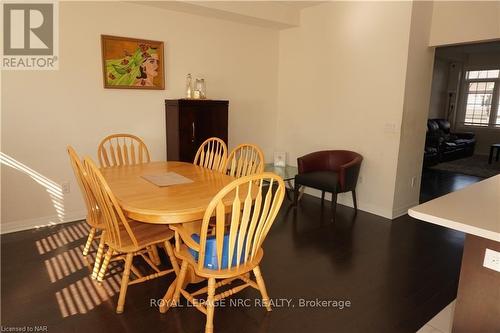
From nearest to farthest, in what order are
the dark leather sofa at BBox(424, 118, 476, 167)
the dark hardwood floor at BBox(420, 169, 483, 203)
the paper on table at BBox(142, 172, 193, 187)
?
the paper on table at BBox(142, 172, 193, 187) → the dark hardwood floor at BBox(420, 169, 483, 203) → the dark leather sofa at BBox(424, 118, 476, 167)

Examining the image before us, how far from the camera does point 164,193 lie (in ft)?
6.79

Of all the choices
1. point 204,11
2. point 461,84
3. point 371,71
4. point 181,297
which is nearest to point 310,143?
point 371,71

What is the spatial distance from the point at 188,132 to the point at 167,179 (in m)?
1.47

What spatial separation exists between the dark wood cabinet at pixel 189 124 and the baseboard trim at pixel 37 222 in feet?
4.00

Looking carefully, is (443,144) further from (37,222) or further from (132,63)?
(37,222)

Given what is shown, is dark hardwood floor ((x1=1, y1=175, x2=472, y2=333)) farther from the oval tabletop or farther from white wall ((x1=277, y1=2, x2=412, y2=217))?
white wall ((x1=277, y1=2, x2=412, y2=217))

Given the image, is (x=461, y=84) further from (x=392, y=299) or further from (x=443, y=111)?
(x=392, y=299)

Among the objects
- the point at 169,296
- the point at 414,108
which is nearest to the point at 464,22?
the point at 414,108

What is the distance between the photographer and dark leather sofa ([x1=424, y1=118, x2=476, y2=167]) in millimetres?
6593

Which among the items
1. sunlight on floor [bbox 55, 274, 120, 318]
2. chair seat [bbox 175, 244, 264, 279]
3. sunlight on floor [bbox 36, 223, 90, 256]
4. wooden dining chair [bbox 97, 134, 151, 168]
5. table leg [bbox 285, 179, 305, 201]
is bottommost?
sunlight on floor [bbox 55, 274, 120, 318]

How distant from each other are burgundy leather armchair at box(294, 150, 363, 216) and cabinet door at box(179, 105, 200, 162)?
4.39ft

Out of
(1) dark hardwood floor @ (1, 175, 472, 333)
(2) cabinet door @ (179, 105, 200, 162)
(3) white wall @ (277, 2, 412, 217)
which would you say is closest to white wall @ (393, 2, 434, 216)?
(3) white wall @ (277, 2, 412, 217)

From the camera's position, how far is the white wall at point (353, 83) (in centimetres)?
371

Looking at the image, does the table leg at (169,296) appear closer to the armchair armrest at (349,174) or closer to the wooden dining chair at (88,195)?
the wooden dining chair at (88,195)
